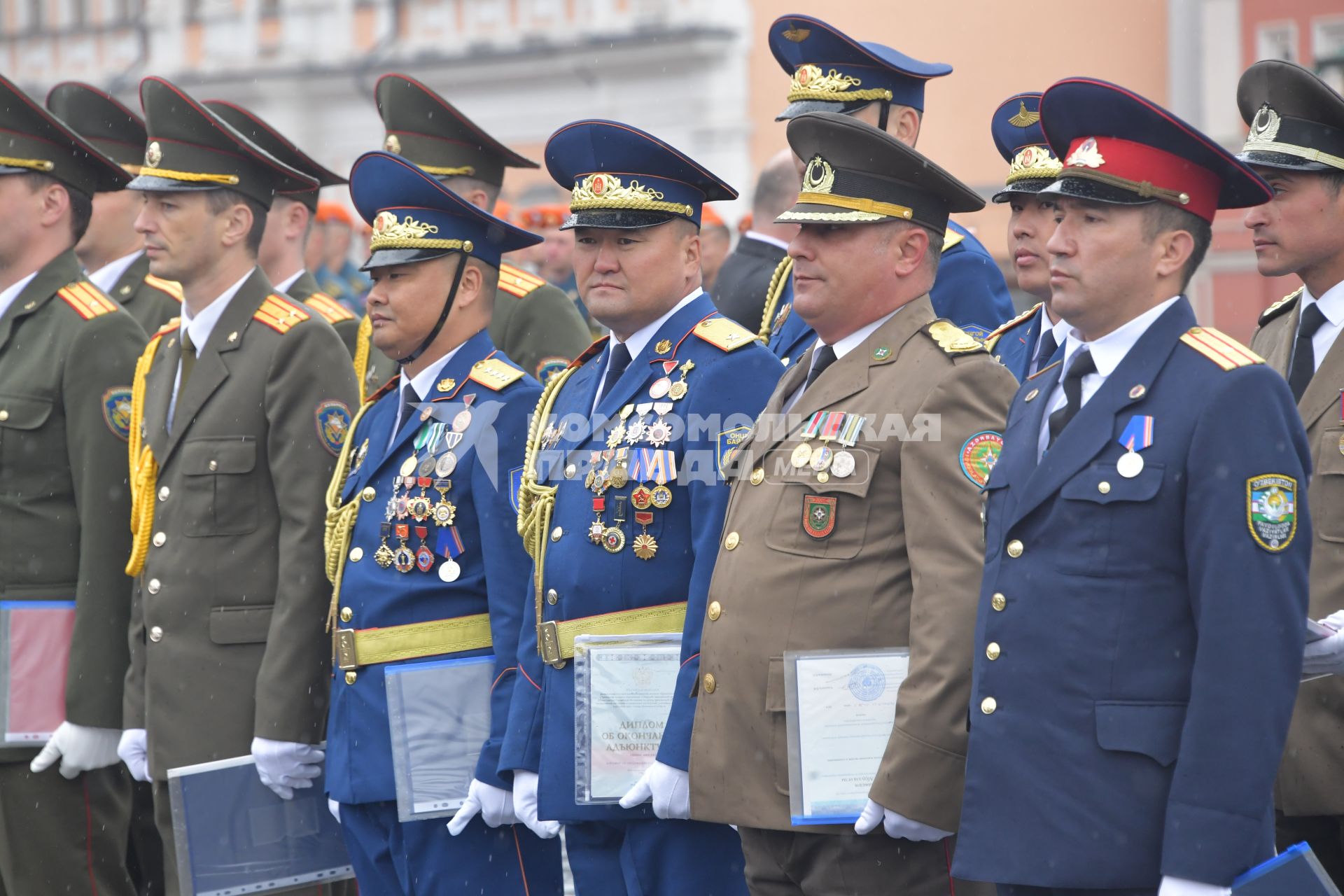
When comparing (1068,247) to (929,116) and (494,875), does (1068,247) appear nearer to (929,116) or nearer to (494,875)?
(494,875)

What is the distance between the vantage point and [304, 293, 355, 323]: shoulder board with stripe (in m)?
6.67

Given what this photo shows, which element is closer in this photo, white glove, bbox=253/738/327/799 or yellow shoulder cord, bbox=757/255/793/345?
white glove, bbox=253/738/327/799

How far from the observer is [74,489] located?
567 cm

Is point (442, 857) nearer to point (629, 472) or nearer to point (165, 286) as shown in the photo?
point (629, 472)

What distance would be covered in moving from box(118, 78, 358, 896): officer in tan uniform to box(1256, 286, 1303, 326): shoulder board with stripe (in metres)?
2.66

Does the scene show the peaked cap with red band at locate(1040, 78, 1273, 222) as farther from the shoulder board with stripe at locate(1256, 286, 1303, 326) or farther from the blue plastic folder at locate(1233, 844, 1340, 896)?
the shoulder board with stripe at locate(1256, 286, 1303, 326)

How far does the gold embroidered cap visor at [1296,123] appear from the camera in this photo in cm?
436

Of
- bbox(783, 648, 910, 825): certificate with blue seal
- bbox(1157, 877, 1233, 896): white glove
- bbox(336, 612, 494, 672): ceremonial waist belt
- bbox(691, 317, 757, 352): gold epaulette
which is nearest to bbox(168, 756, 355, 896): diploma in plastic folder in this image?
bbox(336, 612, 494, 672): ceremonial waist belt

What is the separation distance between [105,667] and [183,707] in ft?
1.75

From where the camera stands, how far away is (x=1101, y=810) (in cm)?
312

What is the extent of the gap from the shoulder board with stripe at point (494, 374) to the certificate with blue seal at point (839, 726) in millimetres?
1570

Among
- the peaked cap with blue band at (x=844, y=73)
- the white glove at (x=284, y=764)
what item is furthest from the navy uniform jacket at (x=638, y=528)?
the peaked cap with blue band at (x=844, y=73)

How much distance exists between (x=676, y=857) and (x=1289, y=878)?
64.2 inches

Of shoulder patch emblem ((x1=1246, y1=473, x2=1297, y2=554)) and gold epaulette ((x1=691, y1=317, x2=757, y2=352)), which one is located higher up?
gold epaulette ((x1=691, y1=317, x2=757, y2=352))
